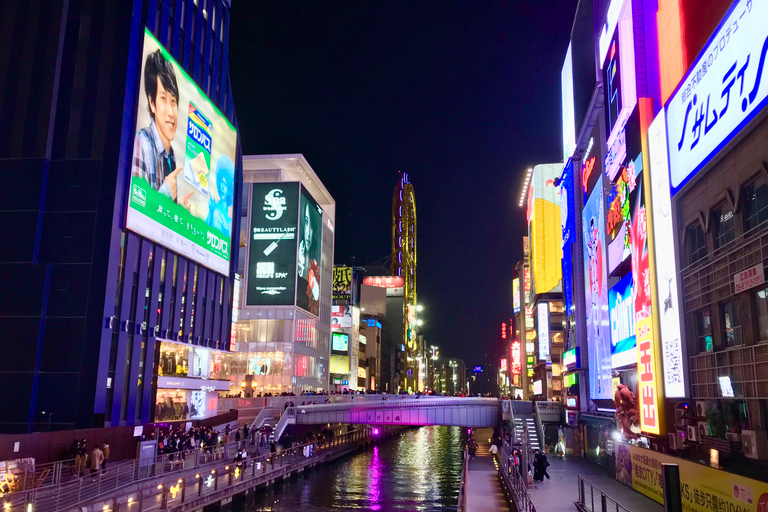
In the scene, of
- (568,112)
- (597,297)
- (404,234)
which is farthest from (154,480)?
(404,234)

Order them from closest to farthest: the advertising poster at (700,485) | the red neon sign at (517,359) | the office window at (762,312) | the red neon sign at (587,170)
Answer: the advertising poster at (700,485) → the office window at (762,312) → the red neon sign at (587,170) → the red neon sign at (517,359)

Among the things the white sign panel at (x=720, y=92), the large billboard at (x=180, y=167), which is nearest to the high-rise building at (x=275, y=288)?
the large billboard at (x=180, y=167)

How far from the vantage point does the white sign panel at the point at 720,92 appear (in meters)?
16.5

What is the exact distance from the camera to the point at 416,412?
55.1 metres

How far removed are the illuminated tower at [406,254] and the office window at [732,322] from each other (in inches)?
5761

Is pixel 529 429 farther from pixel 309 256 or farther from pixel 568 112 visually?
pixel 309 256

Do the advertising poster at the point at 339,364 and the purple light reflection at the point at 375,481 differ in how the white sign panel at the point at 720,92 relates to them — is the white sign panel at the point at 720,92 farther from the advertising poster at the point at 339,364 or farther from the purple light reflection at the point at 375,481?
the advertising poster at the point at 339,364

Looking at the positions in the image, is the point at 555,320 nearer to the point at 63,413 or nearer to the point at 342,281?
the point at 342,281

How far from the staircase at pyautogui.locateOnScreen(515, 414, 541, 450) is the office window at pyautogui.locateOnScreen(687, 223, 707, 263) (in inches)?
950

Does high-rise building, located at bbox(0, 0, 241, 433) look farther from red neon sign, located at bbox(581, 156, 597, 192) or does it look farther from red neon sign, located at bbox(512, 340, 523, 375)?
red neon sign, located at bbox(512, 340, 523, 375)

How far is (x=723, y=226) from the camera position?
65.4ft

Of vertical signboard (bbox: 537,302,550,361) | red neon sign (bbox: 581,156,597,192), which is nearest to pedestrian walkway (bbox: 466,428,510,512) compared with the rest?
red neon sign (bbox: 581,156,597,192)

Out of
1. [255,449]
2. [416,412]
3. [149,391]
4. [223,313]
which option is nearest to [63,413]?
[149,391]

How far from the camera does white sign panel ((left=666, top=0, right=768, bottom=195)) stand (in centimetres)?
1648
